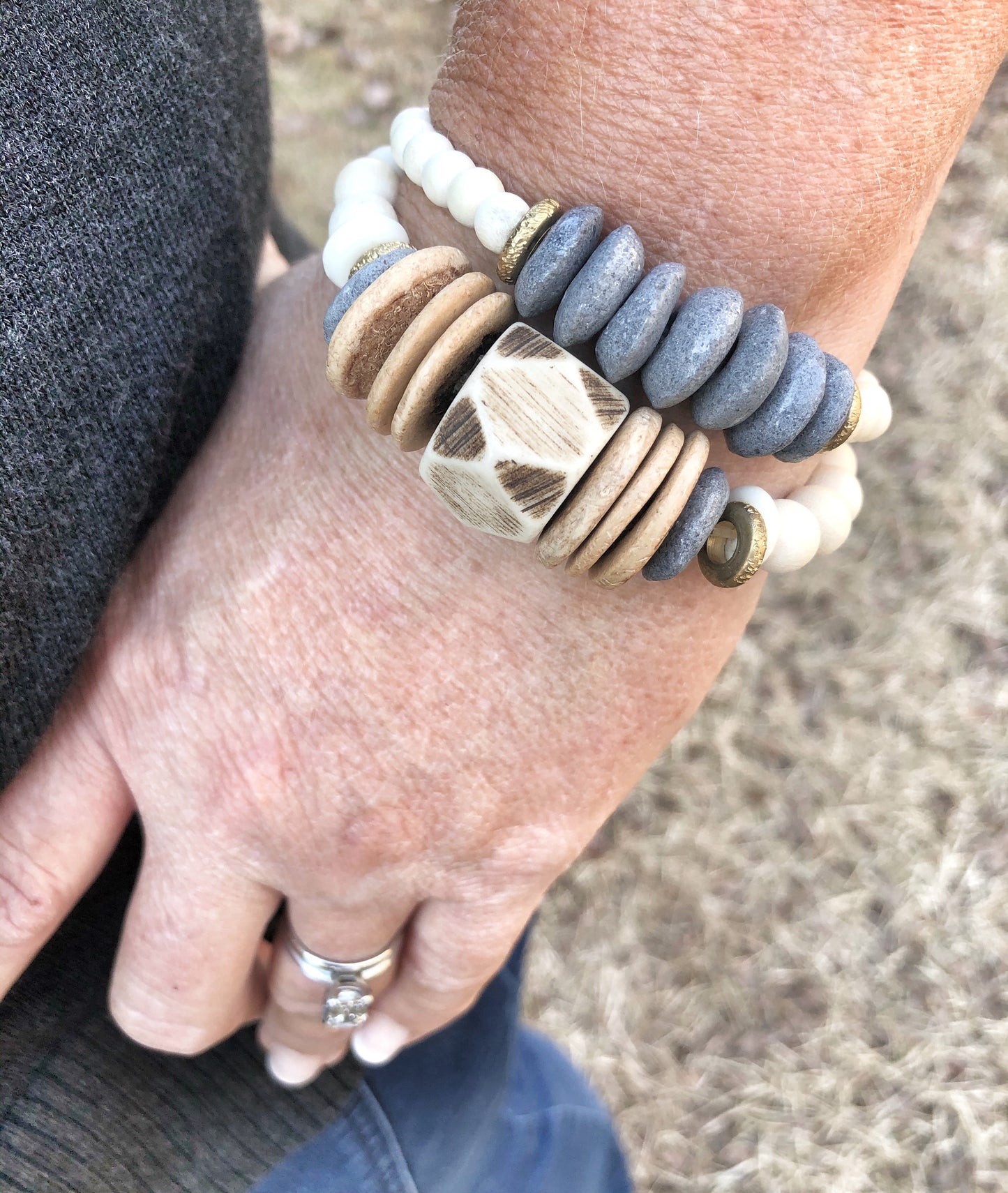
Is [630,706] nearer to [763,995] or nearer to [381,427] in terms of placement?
[381,427]

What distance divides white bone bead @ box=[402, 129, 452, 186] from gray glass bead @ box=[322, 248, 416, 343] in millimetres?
63

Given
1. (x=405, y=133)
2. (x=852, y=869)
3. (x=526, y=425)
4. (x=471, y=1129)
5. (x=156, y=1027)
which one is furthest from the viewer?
(x=852, y=869)

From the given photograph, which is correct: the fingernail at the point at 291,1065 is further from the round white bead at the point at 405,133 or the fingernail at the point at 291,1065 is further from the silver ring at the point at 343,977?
the round white bead at the point at 405,133

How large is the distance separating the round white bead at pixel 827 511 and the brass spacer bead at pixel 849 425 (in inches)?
2.7

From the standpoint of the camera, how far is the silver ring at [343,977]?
0.80m

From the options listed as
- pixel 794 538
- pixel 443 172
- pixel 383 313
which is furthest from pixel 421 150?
pixel 794 538

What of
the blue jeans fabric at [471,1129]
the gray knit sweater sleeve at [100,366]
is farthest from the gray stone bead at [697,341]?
the blue jeans fabric at [471,1129]

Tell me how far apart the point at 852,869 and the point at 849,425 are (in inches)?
46.9

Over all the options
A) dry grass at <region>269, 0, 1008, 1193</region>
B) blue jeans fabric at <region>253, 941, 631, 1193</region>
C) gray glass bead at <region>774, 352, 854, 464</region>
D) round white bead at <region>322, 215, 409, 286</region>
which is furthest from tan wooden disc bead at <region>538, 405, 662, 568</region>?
dry grass at <region>269, 0, 1008, 1193</region>

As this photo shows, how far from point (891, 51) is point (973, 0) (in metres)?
0.06

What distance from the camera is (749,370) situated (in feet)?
1.94

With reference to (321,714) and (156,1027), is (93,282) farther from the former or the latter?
(156,1027)

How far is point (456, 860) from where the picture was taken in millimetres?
755

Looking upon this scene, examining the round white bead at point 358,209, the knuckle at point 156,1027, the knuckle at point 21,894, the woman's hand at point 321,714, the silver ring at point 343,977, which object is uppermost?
the round white bead at point 358,209
